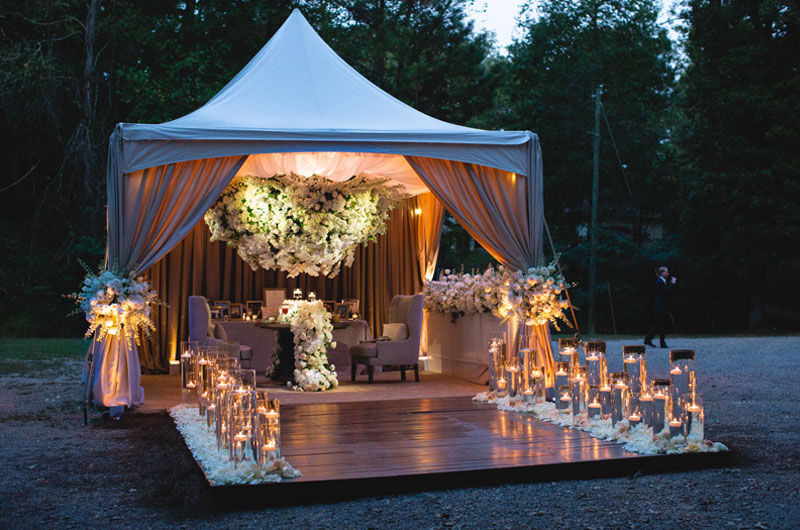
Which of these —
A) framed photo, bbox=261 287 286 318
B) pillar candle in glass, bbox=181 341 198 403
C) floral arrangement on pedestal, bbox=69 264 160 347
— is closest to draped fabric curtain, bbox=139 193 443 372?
framed photo, bbox=261 287 286 318

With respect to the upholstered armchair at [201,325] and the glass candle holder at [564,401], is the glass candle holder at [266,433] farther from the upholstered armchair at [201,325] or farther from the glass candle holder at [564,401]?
the upholstered armchair at [201,325]

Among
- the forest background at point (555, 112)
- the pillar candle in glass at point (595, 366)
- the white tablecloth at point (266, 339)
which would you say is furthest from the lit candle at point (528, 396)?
the forest background at point (555, 112)

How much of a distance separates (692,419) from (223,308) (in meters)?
A: 6.54

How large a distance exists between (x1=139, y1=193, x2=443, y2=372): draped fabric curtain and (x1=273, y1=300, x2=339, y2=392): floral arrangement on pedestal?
2.06 m

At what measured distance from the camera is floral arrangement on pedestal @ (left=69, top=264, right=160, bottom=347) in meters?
6.68

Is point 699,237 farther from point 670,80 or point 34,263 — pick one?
point 34,263

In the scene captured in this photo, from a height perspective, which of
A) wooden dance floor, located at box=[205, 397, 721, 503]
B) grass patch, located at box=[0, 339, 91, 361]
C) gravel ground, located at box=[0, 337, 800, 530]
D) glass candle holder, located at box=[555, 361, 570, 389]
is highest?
glass candle holder, located at box=[555, 361, 570, 389]

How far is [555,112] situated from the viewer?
21656 mm

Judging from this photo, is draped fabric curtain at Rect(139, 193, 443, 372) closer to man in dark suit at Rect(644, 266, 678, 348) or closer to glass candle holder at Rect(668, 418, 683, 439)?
man in dark suit at Rect(644, 266, 678, 348)

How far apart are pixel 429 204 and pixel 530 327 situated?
3193 millimetres

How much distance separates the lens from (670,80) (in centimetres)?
2372

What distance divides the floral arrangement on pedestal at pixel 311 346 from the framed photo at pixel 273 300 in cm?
158

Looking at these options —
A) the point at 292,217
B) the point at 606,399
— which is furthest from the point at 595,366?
the point at 292,217

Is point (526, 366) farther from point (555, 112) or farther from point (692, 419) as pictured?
point (555, 112)
